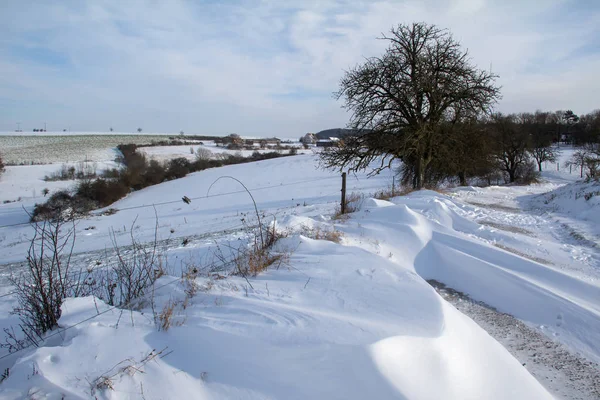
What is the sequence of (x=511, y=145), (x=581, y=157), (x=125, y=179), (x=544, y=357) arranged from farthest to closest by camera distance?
(x=125, y=179), (x=511, y=145), (x=581, y=157), (x=544, y=357)

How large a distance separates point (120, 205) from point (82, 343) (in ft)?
99.7

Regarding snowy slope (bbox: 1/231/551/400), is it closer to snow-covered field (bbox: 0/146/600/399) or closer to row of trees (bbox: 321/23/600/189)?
snow-covered field (bbox: 0/146/600/399)

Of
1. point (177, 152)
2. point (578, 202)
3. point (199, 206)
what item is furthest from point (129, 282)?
point (177, 152)

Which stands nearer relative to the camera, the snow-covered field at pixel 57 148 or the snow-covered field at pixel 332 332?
the snow-covered field at pixel 332 332

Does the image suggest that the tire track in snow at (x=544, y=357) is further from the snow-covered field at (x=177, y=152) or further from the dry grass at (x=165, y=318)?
the snow-covered field at (x=177, y=152)

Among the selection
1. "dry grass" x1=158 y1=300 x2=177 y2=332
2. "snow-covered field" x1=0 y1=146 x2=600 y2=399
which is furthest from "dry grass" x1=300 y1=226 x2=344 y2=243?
"dry grass" x1=158 y1=300 x2=177 y2=332

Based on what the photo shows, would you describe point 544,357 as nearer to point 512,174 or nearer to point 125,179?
point 512,174

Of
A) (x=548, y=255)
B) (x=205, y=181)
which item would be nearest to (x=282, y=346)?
(x=548, y=255)

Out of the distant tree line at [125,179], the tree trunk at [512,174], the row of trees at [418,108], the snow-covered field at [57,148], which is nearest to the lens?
the row of trees at [418,108]

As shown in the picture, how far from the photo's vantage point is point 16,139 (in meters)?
63.4

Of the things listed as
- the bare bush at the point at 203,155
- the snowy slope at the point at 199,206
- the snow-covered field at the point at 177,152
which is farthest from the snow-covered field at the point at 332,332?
the snow-covered field at the point at 177,152

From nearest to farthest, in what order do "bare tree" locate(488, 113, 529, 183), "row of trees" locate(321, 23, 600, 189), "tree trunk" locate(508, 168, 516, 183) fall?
"row of trees" locate(321, 23, 600, 189)
"bare tree" locate(488, 113, 529, 183)
"tree trunk" locate(508, 168, 516, 183)

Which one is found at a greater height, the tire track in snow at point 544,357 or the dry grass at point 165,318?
the dry grass at point 165,318

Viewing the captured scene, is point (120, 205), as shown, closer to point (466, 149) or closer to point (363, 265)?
point (466, 149)
